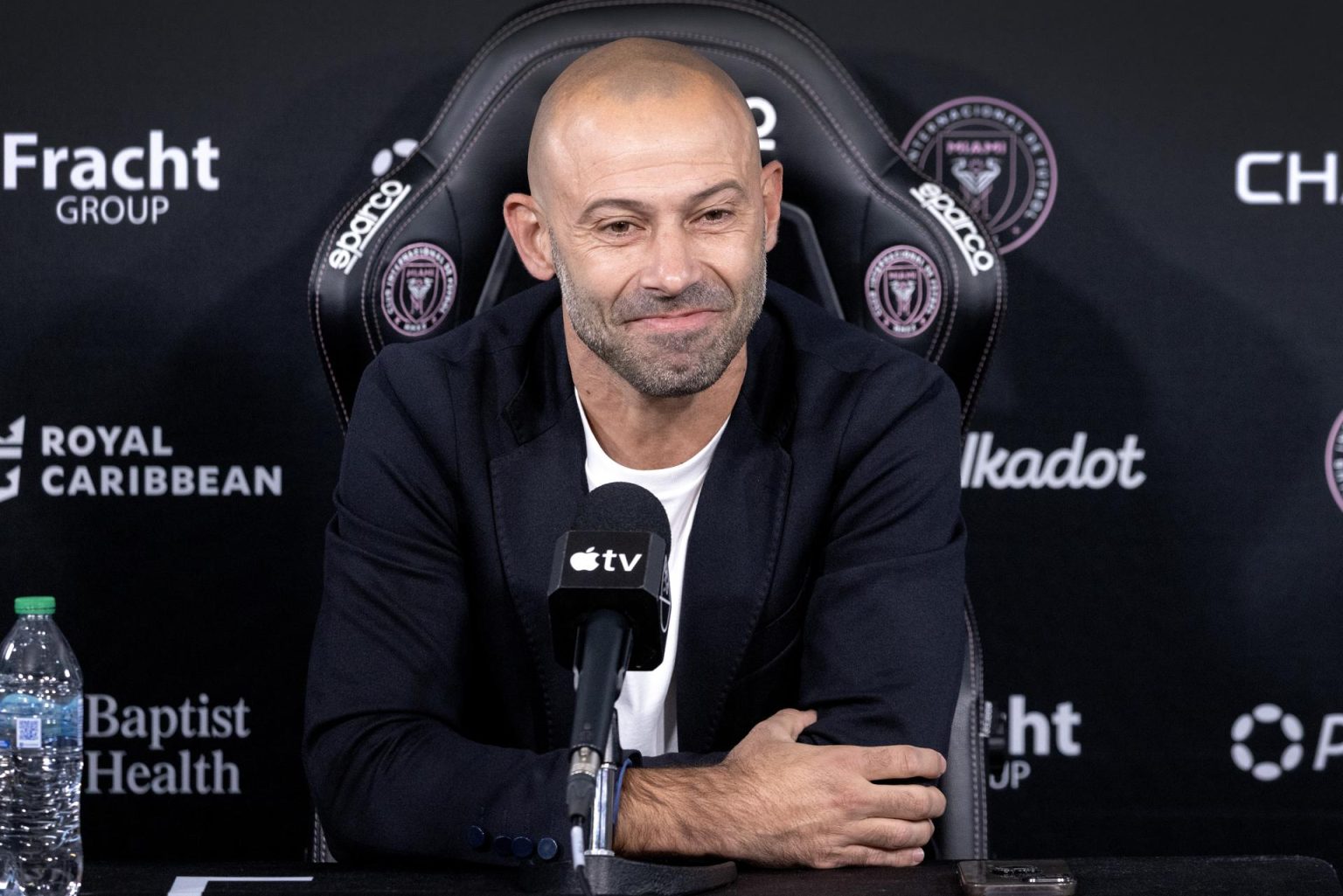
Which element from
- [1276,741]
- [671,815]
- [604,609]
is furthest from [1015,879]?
[1276,741]

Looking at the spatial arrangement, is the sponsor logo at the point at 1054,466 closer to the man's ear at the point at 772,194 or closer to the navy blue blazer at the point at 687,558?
the navy blue blazer at the point at 687,558

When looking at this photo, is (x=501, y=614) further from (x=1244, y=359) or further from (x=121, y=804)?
(x=1244, y=359)

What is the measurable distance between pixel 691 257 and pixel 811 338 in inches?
12.8

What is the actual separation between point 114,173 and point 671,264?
1400 mm

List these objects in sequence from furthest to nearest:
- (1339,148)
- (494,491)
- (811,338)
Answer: (1339,148) < (811,338) < (494,491)

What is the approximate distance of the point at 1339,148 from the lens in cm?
281

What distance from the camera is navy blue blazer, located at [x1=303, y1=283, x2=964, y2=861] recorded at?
1.82m

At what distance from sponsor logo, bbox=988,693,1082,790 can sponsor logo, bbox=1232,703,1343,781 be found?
0.93 ft

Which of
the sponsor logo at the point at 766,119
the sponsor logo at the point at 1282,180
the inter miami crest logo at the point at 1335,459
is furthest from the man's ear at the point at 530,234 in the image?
the inter miami crest logo at the point at 1335,459

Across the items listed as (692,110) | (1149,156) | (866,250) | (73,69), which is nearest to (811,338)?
(866,250)

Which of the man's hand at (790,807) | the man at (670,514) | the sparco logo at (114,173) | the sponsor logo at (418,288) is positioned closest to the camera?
the man's hand at (790,807)

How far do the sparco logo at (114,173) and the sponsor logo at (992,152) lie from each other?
48.9 inches

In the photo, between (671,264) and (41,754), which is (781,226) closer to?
(671,264)

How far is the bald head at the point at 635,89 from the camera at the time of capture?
6.22ft
